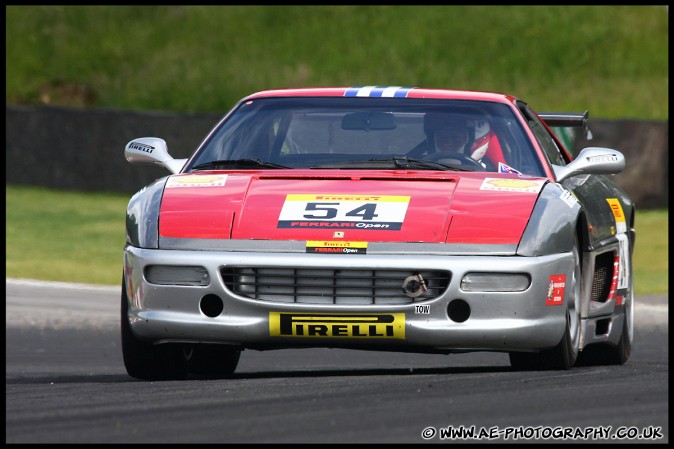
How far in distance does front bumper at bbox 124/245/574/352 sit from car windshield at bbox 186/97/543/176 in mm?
998

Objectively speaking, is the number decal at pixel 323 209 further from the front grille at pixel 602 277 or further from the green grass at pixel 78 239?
the green grass at pixel 78 239

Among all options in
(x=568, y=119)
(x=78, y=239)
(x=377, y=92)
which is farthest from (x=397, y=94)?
(x=78, y=239)

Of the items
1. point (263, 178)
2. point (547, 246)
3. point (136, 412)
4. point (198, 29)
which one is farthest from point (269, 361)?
point (198, 29)

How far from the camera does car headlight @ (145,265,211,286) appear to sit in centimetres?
640

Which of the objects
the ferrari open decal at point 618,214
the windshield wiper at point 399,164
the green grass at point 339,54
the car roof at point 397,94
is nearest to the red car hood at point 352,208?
the windshield wiper at point 399,164

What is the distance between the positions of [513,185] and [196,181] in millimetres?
1422

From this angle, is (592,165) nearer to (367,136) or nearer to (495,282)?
(367,136)

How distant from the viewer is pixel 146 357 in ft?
22.4

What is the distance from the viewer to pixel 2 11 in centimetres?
2866

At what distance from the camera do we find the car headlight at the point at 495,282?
6277mm

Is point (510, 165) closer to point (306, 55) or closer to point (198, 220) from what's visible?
point (198, 220)

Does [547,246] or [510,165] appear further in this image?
[510,165]

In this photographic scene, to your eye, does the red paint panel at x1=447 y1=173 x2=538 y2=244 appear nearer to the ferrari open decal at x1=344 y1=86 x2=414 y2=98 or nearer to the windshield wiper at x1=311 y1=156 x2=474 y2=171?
the windshield wiper at x1=311 y1=156 x2=474 y2=171

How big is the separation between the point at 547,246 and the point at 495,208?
27cm
